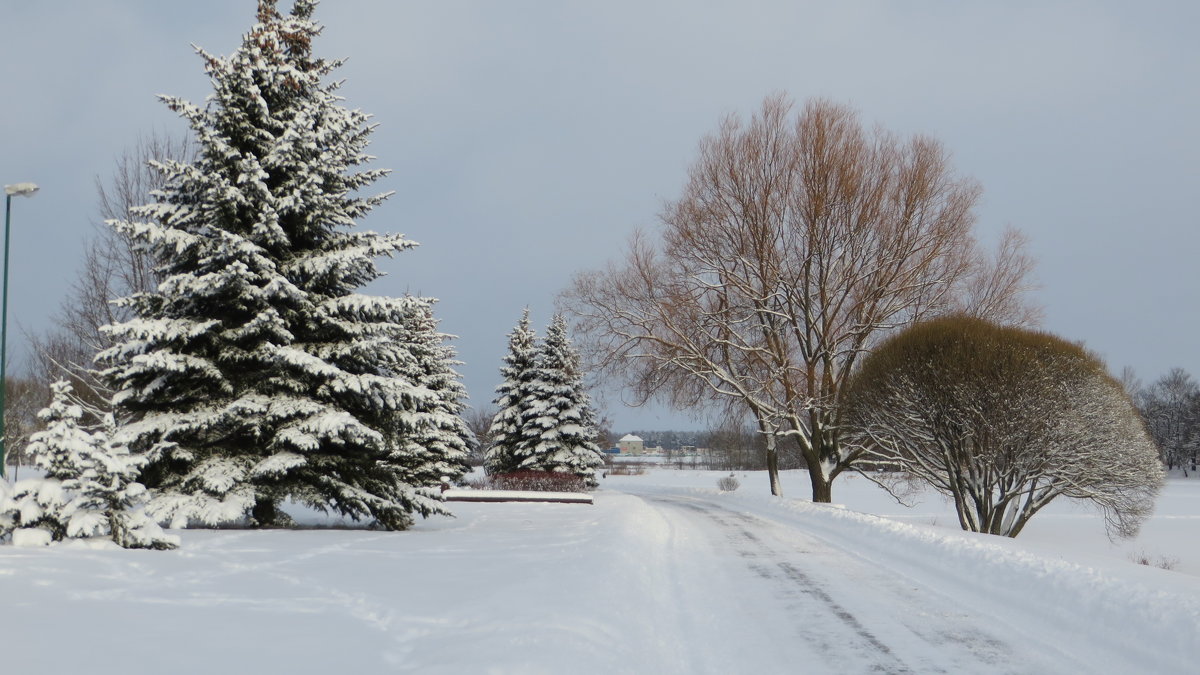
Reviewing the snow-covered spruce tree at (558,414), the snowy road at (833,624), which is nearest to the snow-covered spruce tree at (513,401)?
the snow-covered spruce tree at (558,414)

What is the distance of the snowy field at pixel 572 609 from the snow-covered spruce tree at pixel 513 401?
971 inches

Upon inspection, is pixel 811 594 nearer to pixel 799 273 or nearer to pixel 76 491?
pixel 76 491

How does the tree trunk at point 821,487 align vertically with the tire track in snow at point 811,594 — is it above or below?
above

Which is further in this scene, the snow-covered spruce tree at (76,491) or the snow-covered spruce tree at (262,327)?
the snow-covered spruce tree at (262,327)

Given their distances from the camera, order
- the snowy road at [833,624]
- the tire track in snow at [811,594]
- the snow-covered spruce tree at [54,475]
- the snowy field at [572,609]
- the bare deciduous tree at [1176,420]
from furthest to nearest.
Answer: the bare deciduous tree at [1176,420] < the snow-covered spruce tree at [54,475] < the tire track in snow at [811,594] < the snowy road at [833,624] < the snowy field at [572,609]

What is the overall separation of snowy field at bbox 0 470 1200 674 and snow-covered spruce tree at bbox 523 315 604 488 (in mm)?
23039

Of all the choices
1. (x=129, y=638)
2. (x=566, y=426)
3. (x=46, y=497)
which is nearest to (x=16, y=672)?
(x=129, y=638)

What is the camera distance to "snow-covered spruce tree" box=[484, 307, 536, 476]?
37250mm

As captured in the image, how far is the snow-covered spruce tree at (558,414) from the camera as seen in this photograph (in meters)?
35.7

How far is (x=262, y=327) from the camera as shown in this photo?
41.2 feet

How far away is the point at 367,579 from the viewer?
27.2ft

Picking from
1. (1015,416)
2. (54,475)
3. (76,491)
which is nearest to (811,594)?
(76,491)

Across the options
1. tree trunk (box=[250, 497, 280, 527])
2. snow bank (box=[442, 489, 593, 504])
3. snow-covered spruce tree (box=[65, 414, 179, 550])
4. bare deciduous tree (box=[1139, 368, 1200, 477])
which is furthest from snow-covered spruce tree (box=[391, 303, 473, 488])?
bare deciduous tree (box=[1139, 368, 1200, 477])

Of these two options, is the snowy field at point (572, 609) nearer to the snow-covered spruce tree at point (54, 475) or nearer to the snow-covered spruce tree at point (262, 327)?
the snow-covered spruce tree at point (54, 475)
